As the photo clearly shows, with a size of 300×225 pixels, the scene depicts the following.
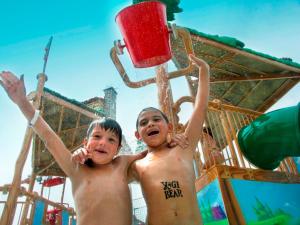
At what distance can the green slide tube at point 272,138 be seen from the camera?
327cm

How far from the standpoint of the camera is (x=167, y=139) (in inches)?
98.0

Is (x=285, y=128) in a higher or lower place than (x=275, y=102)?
lower

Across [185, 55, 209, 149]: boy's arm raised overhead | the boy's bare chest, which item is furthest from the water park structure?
the boy's bare chest

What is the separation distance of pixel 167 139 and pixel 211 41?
5230 millimetres

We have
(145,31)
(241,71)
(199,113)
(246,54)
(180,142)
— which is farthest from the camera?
(241,71)

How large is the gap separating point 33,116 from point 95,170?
0.69 meters

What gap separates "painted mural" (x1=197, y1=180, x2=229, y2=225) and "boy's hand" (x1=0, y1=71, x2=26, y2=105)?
280 cm

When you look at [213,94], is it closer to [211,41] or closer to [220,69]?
[220,69]

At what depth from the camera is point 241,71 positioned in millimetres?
8422

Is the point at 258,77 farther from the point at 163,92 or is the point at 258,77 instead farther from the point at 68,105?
the point at 68,105

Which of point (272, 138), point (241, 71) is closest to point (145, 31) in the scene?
point (272, 138)

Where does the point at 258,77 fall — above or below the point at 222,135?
above

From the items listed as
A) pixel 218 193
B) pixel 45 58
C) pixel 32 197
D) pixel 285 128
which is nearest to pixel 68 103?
pixel 45 58

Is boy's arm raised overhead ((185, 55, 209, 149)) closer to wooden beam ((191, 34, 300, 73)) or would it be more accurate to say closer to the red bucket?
the red bucket
